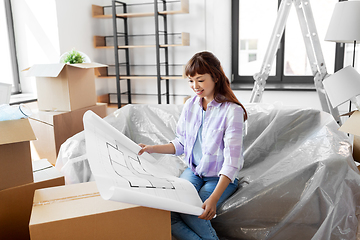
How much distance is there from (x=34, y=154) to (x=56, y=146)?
228 millimetres

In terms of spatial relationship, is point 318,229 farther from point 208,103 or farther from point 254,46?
point 254,46

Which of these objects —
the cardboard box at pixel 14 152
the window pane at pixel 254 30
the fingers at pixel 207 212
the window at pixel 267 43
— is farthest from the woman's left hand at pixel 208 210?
the window pane at pixel 254 30

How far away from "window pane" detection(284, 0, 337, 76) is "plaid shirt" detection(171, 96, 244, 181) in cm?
241

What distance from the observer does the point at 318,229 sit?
1.17m

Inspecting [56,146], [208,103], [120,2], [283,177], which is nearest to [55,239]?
[208,103]

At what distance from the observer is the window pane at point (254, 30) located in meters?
3.40

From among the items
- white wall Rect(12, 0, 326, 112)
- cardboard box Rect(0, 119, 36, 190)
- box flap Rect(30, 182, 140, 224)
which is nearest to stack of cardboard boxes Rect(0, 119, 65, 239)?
cardboard box Rect(0, 119, 36, 190)

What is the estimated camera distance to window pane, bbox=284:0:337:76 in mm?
3205

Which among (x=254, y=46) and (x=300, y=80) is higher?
(x=254, y=46)

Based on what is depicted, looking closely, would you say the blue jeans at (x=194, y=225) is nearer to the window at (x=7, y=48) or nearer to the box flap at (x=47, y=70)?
the box flap at (x=47, y=70)

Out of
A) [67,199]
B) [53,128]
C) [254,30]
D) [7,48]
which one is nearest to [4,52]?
[7,48]

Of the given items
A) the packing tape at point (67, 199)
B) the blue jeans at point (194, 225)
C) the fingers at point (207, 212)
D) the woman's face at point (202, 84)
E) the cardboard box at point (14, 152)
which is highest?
the woman's face at point (202, 84)

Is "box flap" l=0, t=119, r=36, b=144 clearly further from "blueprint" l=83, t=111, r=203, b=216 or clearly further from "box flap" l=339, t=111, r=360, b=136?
"box flap" l=339, t=111, r=360, b=136

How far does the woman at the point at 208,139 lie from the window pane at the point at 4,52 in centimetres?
219
